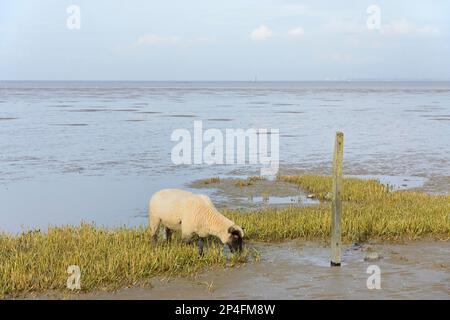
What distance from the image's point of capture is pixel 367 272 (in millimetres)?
10562

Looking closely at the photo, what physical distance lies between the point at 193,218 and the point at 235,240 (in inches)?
35.3

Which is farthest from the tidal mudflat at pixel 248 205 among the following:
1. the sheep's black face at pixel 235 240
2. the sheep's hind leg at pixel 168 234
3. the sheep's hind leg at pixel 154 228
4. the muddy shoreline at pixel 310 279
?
the sheep's hind leg at pixel 168 234

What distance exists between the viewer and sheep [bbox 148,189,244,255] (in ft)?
36.9

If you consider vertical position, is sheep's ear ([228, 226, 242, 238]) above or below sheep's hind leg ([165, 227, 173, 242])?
above

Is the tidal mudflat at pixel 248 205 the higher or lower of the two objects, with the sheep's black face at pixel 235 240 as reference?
lower

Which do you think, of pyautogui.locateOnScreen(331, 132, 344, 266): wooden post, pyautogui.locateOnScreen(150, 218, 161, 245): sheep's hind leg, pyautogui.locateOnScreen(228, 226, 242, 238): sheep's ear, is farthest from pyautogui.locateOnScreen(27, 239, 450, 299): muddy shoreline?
pyautogui.locateOnScreen(150, 218, 161, 245): sheep's hind leg

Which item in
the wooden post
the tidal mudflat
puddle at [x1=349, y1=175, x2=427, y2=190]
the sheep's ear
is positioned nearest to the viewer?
the tidal mudflat

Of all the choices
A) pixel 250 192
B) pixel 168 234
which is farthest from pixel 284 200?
pixel 168 234

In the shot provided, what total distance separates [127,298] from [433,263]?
580cm

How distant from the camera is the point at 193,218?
37.1ft

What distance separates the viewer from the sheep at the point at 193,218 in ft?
36.9

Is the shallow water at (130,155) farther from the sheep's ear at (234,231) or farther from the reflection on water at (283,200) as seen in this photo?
the sheep's ear at (234,231)

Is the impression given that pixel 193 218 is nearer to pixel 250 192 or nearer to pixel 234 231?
pixel 234 231

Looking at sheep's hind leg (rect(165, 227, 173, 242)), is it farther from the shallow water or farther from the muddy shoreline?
the shallow water
